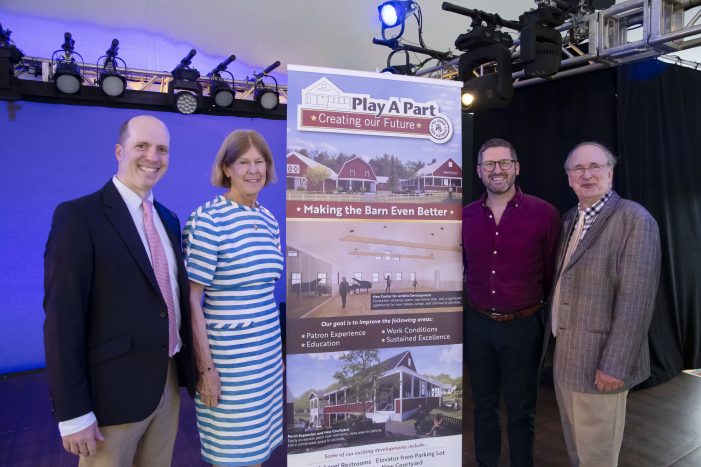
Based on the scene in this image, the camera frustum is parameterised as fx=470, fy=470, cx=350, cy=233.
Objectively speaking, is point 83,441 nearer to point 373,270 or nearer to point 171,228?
point 171,228

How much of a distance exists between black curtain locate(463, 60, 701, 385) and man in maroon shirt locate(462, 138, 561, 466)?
215 cm

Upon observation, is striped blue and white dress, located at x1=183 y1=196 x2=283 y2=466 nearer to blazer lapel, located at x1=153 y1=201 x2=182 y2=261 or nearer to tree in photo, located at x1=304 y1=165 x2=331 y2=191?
blazer lapel, located at x1=153 y1=201 x2=182 y2=261

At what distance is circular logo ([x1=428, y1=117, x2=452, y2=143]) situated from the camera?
1936 millimetres

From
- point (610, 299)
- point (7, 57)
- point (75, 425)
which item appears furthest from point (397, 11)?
point (75, 425)

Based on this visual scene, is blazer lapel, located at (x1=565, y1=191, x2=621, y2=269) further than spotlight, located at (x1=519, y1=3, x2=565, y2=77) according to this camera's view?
No

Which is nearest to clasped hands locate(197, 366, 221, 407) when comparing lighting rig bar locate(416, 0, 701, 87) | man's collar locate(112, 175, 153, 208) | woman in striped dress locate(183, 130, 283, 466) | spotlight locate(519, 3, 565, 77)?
woman in striped dress locate(183, 130, 283, 466)

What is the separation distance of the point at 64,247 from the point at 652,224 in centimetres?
215

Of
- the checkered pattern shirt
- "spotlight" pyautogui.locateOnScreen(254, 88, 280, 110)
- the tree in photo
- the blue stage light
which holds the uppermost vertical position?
the blue stage light

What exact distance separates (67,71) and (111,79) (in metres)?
0.37

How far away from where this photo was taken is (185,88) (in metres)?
4.70

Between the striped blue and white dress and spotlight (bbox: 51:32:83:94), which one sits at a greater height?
spotlight (bbox: 51:32:83:94)

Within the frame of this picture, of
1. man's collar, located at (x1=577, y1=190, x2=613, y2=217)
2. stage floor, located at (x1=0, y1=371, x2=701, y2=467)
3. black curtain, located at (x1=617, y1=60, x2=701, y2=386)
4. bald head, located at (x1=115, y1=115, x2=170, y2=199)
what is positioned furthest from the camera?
black curtain, located at (x1=617, y1=60, x2=701, y2=386)

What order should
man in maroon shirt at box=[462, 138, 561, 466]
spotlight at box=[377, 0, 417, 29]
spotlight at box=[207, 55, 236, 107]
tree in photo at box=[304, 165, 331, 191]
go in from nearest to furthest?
tree in photo at box=[304, 165, 331, 191] < man in maroon shirt at box=[462, 138, 561, 466] < spotlight at box=[377, 0, 417, 29] < spotlight at box=[207, 55, 236, 107]

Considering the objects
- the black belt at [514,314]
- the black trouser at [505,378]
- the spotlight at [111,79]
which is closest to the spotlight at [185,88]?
the spotlight at [111,79]
